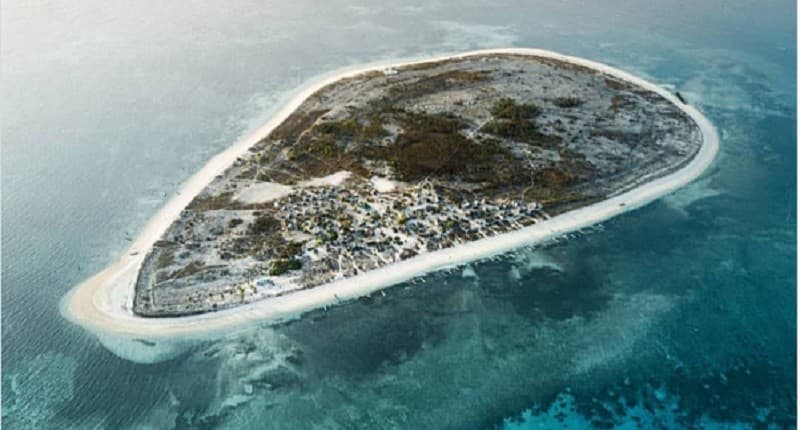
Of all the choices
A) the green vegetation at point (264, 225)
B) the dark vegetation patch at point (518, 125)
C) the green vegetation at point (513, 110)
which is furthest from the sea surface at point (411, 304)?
the green vegetation at point (513, 110)

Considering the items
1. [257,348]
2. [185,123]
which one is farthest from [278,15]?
[257,348]

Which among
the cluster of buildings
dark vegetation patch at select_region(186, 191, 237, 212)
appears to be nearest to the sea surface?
dark vegetation patch at select_region(186, 191, 237, 212)

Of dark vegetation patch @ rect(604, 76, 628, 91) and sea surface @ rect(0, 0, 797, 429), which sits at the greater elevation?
dark vegetation patch @ rect(604, 76, 628, 91)

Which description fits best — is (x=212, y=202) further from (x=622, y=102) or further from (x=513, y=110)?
(x=622, y=102)

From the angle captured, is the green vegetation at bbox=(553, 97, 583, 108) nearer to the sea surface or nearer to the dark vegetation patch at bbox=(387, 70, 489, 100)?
the dark vegetation patch at bbox=(387, 70, 489, 100)

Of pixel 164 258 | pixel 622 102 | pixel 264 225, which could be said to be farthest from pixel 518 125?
pixel 164 258

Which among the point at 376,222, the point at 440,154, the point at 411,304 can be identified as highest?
the point at 440,154
